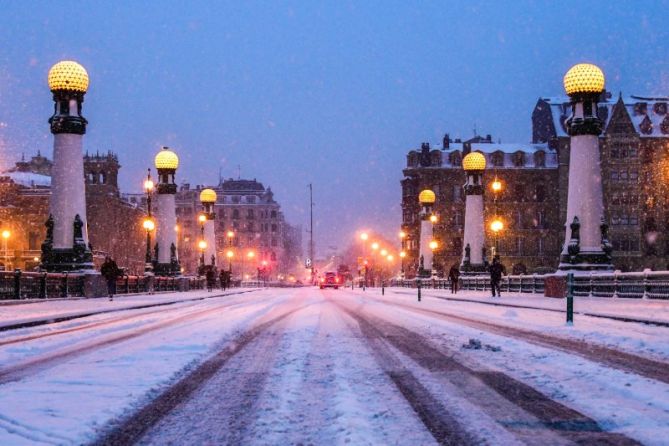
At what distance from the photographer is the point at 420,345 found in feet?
32.2

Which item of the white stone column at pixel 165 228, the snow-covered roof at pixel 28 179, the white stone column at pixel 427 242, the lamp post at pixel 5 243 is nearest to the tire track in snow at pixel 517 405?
the white stone column at pixel 165 228

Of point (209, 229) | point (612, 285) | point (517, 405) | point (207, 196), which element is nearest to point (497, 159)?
point (207, 196)

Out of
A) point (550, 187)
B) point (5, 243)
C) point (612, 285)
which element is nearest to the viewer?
point (612, 285)

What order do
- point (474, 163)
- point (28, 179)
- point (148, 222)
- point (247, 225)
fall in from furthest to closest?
point (247, 225) → point (28, 179) → point (474, 163) → point (148, 222)

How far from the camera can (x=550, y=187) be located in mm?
80688

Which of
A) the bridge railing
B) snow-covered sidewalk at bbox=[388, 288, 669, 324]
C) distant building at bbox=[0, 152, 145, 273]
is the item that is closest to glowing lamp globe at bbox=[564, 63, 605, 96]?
the bridge railing

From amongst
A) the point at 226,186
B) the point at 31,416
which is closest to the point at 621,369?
the point at 31,416

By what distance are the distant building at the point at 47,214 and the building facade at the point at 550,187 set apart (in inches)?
1462

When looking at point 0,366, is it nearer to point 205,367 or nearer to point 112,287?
point 205,367

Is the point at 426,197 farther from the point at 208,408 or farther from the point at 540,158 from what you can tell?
the point at 208,408

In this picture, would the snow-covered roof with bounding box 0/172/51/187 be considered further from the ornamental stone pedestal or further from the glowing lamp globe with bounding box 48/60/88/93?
the ornamental stone pedestal

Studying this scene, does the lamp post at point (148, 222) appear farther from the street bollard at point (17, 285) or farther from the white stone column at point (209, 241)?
the white stone column at point (209, 241)

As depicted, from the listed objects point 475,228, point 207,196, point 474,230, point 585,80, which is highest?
point 585,80

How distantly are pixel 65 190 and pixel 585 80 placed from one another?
24.1 meters
